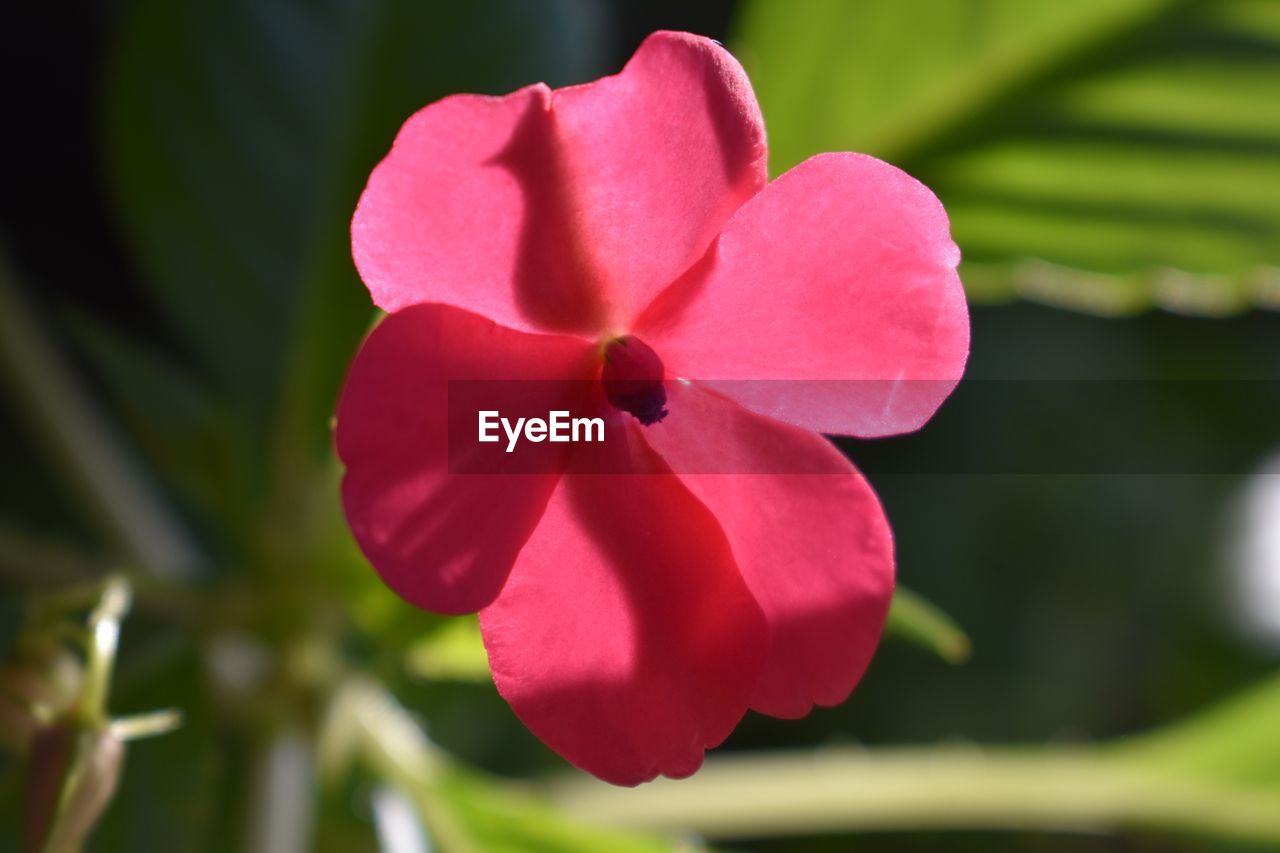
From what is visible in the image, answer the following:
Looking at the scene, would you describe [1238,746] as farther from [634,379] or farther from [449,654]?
[634,379]

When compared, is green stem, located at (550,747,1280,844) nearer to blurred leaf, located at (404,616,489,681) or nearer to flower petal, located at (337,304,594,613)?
blurred leaf, located at (404,616,489,681)

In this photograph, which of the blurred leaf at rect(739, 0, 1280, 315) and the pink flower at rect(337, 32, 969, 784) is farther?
the blurred leaf at rect(739, 0, 1280, 315)

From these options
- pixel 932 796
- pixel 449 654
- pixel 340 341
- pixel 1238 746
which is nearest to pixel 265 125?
pixel 340 341

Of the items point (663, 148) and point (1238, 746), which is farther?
point (1238, 746)

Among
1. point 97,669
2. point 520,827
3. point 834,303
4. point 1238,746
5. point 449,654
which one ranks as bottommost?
point 1238,746

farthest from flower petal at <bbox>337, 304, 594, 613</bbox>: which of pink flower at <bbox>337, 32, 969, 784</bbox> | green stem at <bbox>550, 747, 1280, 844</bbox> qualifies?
green stem at <bbox>550, 747, 1280, 844</bbox>

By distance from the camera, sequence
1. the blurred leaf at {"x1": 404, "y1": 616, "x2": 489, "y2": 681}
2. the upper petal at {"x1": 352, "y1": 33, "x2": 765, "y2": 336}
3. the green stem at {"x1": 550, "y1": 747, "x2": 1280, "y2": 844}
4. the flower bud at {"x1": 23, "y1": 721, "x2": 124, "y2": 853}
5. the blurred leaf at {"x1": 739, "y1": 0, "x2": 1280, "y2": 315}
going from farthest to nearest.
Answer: the green stem at {"x1": 550, "y1": 747, "x2": 1280, "y2": 844} < the blurred leaf at {"x1": 739, "y1": 0, "x2": 1280, "y2": 315} < the blurred leaf at {"x1": 404, "y1": 616, "x2": 489, "y2": 681} < the flower bud at {"x1": 23, "y1": 721, "x2": 124, "y2": 853} < the upper petal at {"x1": 352, "y1": 33, "x2": 765, "y2": 336}
